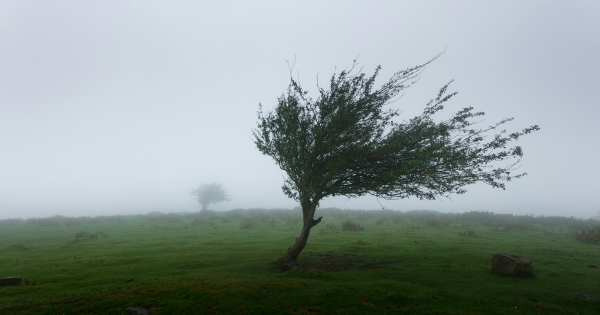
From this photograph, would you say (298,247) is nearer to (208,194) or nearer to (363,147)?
(363,147)

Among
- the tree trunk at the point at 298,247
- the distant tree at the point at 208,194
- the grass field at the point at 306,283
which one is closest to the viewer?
the grass field at the point at 306,283

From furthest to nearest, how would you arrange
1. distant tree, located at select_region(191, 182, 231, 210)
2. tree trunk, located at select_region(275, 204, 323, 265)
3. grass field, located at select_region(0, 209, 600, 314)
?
1. distant tree, located at select_region(191, 182, 231, 210)
2. tree trunk, located at select_region(275, 204, 323, 265)
3. grass field, located at select_region(0, 209, 600, 314)

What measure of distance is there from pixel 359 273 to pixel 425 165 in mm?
7725

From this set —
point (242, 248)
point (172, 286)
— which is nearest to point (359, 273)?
point (172, 286)

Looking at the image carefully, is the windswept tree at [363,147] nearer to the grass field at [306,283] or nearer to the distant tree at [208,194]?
the grass field at [306,283]

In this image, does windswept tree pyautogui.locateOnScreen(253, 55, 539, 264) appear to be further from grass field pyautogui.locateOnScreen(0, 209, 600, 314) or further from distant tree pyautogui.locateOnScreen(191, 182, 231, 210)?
distant tree pyautogui.locateOnScreen(191, 182, 231, 210)

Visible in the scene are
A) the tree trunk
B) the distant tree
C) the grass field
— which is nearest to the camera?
the grass field

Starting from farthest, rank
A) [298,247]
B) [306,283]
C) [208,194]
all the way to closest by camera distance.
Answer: [208,194], [298,247], [306,283]

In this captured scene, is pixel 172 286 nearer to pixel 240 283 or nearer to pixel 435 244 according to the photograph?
pixel 240 283

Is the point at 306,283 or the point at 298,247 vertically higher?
the point at 298,247

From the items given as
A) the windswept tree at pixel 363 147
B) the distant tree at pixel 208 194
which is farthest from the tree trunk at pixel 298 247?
the distant tree at pixel 208 194

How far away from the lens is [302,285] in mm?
12820

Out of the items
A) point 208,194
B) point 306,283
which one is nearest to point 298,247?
point 306,283

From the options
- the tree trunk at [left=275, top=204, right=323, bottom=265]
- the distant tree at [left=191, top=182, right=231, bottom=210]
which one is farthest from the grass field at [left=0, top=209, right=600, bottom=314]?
the distant tree at [left=191, top=182, right=231, bottom=210]
